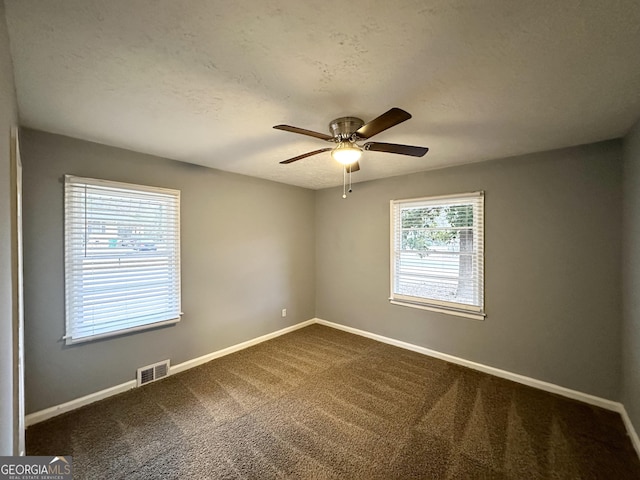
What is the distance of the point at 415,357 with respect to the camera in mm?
3455

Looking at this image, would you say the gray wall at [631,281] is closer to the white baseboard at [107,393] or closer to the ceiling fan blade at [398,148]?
the ceiling fan blade at [398,148]

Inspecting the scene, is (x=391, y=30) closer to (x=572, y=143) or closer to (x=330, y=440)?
(x=572, y=143)

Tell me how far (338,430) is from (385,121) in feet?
7.68

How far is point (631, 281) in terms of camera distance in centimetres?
216

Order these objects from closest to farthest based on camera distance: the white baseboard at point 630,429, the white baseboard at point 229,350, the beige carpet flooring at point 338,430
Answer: the beige carpet flooring at point 338,430, the white baseboard at point 630,429, the white baseboard at point 229,350

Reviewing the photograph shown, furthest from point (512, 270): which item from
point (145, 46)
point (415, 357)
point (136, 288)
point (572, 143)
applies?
point (136, 288)

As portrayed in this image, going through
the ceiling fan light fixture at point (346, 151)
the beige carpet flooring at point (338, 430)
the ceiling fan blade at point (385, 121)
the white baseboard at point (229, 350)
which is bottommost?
the beige carpet flooring at point (338, 430)

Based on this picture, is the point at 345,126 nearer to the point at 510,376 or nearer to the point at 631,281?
the point at 631,281

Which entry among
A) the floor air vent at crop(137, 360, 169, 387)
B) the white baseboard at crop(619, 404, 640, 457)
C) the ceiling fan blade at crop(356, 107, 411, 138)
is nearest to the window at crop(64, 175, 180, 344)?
the floor air vent at crop(137, 360, 169, 387)

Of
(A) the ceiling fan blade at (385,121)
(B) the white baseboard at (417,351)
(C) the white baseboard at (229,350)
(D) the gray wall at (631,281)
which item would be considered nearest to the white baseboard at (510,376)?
(B) the white baseboard at (417,351)

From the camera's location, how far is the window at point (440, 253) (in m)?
3.19

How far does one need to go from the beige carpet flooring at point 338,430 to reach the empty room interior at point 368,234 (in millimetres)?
20

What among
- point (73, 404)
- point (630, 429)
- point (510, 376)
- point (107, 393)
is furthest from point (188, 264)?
point (630, 429)

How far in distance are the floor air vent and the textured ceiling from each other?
2340 mm
